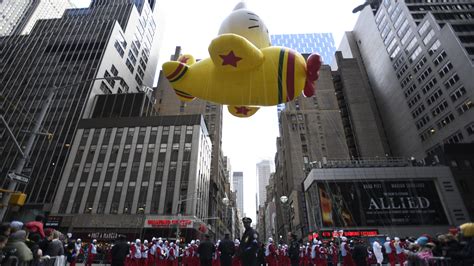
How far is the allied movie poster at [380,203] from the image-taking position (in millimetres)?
39122

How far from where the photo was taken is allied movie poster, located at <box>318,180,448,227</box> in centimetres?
3912

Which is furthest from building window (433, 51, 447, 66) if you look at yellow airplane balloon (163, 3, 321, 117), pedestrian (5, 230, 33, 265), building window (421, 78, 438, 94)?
pedestrian (5, 230, 33, 265)

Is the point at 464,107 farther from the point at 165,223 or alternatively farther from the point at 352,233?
the point at 165,223

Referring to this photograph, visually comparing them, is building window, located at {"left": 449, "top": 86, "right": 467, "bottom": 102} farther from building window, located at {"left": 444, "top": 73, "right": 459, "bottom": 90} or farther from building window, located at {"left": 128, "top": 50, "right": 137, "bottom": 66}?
building window, located at {"left": 128, "top": 50, "right": 137, "bottom": 66}

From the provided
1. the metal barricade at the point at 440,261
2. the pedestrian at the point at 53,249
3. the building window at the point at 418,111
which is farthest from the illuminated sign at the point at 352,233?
the building window at the point at 418,111

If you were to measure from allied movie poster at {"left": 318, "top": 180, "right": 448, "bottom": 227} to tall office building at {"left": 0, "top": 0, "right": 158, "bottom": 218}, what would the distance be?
144 ft

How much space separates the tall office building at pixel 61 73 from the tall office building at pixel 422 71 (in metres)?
65.8

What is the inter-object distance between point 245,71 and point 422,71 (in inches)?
2646

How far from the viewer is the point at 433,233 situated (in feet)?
126

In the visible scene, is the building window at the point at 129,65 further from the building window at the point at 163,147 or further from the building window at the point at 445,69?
the building window at the point at 445,69

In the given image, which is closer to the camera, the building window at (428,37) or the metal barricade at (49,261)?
the metal barricade at (49,261)

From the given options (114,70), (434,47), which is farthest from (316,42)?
(114,70)

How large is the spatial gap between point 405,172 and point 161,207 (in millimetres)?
37804

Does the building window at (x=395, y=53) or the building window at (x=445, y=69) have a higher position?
the building window at (x=395, y=53)
